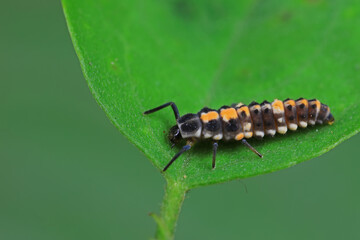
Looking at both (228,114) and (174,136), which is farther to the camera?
(228,114)

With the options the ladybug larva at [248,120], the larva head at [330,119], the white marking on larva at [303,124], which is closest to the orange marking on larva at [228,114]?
the ladybug larva at [248,120]

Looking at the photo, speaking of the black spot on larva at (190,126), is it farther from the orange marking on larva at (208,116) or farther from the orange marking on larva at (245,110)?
Result: the orange marking on larva at (245,110)

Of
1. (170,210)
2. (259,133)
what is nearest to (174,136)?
(259,133)

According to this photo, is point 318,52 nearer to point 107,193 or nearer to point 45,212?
point 107,193

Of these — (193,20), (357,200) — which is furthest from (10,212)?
(357,200)

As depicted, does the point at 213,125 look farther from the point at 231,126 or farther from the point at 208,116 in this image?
the point at 231,126

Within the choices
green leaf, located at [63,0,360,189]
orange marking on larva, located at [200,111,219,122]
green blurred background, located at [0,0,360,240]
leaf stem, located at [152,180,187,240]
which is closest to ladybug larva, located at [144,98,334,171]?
orange marking on larva, located at [200,111,219,122]
